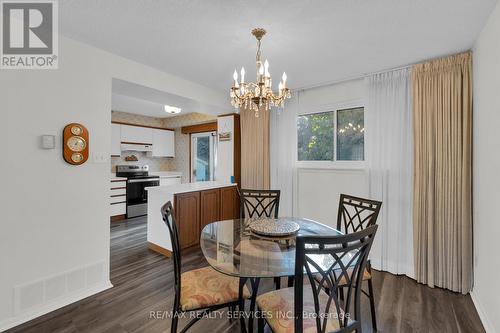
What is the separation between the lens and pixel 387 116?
2797 mm

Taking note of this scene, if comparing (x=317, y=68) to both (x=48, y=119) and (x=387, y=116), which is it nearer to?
(x=387, y=116)

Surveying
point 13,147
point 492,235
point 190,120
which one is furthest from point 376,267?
point 190,120

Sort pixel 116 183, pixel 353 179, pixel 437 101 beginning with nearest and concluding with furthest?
pixel 437 101
pixel 353 179
pixel 116 183

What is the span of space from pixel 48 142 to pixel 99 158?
0.43 m

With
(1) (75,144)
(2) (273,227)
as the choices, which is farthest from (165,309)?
(1) (75,144)

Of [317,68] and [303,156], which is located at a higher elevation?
[317,68]

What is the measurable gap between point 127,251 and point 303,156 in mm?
2970

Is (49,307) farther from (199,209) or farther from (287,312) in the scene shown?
(287,312)

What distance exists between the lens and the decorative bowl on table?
1.87 meters

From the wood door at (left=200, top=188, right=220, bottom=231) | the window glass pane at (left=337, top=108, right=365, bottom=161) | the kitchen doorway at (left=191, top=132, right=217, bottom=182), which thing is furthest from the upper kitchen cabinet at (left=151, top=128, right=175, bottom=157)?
the window glass pane at (left=337, top=108, right=365, bottom=161)

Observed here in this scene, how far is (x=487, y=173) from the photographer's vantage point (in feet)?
6.03

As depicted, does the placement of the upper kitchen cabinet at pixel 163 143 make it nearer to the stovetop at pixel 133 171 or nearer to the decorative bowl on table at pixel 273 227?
the stovetop at pixel 133 171

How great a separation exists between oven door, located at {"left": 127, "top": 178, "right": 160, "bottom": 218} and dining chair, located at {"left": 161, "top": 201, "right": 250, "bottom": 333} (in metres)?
4.08

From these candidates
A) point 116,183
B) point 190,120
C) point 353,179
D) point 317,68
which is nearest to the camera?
point 317,68
